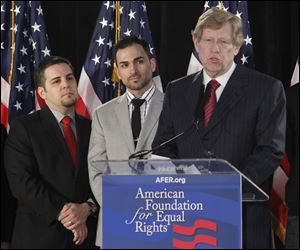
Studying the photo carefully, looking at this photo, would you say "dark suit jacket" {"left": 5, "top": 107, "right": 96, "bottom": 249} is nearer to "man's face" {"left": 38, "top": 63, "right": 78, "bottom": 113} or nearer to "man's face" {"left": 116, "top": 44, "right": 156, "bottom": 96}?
"man's face" {"left": 38, "top": 63, "right": 78, "bottom": 113}

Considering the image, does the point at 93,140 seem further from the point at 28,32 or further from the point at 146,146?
the point at 28,32

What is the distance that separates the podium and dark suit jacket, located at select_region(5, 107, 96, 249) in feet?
5.20

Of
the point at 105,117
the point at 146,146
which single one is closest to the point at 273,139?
the point at 146,146

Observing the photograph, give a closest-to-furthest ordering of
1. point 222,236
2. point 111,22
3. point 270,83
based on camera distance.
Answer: point 222,236 → point 270,83 → point 111,22

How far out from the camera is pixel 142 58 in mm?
3475

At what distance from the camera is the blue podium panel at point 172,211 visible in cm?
175

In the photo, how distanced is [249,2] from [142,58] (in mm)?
1606

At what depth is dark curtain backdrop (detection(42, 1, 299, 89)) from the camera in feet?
14.9

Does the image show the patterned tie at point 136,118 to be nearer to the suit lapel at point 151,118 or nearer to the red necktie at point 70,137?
the suit lapel at point 151,118

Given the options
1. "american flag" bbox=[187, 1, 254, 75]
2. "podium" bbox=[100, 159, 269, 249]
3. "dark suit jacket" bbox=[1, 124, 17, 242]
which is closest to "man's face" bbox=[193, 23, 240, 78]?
"podium" bbox=[100, 159, 269, 249]

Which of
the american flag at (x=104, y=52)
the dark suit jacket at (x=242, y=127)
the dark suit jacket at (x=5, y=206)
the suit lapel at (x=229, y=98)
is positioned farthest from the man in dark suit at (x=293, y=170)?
the dark suit jacket at (x=5, y=206)

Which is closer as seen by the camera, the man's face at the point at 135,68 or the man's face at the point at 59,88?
the man's face at the point at 135,68

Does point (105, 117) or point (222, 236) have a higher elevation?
point (105, 117)

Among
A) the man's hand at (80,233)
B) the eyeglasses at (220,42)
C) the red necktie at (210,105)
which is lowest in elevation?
the man's hand at (80,233)
